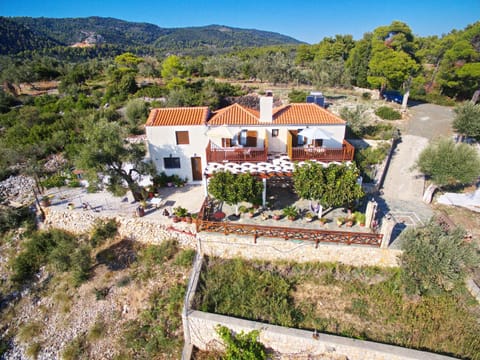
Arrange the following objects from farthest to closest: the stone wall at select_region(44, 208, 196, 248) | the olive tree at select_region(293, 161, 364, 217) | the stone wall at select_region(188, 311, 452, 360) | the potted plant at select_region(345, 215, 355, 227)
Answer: the stone wall at select_region(44, 208, 196, 248), the potted plant at select_region(345, 215, 355, 227), the olive tree at select_region(293, 161, 364, 217), the stone wall at select_region(188, 311, 452, 360)

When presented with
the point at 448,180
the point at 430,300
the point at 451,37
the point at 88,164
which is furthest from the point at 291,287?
the point at 451,37

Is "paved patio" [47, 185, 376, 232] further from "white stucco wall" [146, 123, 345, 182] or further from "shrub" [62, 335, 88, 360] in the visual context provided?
"shrub" [62, 335, 88, 360]

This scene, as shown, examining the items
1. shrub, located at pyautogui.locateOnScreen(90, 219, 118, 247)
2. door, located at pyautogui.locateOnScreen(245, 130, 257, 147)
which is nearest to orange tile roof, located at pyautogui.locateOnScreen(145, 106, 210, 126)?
door, located at pyautogui.locateOnScreen(245, 130, 257, 147)

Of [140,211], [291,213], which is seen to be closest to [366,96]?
[291,213]

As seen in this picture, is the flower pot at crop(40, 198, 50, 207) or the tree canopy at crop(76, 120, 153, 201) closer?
the tree canopy at crop(76, 120, 153, 201)

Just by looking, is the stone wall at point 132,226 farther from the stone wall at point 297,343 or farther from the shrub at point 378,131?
the shrub at point 378,131

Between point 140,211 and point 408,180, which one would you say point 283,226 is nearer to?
point 140,211
